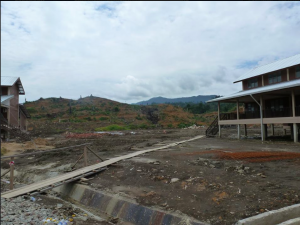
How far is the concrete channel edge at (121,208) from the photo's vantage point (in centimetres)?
514

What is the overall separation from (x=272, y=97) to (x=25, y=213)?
20.0m

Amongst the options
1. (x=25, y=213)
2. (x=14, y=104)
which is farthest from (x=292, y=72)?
(x=14, y=104)

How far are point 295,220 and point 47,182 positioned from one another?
7.29 meters

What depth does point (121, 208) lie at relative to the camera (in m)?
6.29

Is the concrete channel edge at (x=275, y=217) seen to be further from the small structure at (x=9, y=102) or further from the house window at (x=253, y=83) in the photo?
the house window at (x=253, y=83)

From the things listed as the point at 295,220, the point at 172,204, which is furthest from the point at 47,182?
the point at 295,220

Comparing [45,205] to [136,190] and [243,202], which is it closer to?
[136,190]

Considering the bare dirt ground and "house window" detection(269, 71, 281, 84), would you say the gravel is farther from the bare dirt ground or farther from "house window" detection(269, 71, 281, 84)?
"house window" detection(269, 71, 281, 84)

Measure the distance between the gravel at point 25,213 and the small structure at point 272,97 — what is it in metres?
13.7

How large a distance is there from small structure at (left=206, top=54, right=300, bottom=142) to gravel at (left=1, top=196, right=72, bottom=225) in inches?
541

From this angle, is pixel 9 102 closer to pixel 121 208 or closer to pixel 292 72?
pixel 121 208

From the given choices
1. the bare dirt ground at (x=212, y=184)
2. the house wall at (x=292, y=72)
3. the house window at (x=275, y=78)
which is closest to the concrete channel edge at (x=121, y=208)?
the bare dirt ground at (x=212, y=184)

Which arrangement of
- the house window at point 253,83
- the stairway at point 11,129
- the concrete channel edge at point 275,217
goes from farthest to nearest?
1. the house window at point 253,83
2. the stairway at point 11,129
3. the concrete channel edge at point 275,217

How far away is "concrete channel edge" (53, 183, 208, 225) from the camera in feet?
16.8
